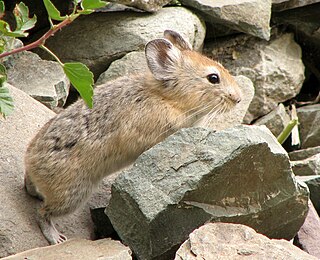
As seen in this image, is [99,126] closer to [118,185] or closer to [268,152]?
[118,185]

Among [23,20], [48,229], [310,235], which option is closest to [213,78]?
[310,235]

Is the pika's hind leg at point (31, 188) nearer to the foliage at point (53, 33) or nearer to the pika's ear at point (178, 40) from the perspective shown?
the pika's ear at point (178, 40)

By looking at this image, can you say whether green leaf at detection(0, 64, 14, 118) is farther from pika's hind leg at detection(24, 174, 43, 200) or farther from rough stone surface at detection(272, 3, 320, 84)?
rough stone surface at detection(272, 3, 320, 84)

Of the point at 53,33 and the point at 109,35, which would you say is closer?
the point at 53,33

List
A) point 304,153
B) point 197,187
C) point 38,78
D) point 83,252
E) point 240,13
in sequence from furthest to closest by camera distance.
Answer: point 240,13
point 304,153
point 38,78
point 197,187
point 83,252

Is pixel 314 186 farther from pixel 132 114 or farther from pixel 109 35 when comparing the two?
pixel 109 35

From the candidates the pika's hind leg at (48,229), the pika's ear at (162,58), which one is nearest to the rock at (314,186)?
the pika's ear at (162,58)

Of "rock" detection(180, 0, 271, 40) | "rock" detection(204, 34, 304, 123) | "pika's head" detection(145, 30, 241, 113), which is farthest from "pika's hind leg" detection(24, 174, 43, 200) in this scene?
"rock" detection(204, 34, 304, 123)

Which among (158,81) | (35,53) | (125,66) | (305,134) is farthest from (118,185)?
(305,134)
